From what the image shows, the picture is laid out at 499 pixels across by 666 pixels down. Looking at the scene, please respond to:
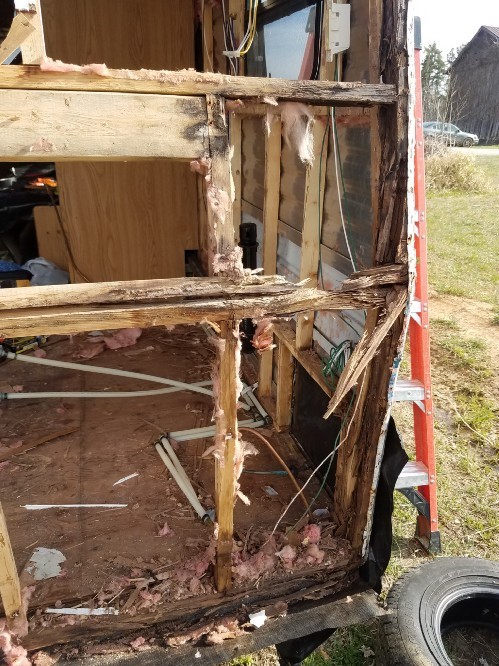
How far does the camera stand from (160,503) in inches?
112

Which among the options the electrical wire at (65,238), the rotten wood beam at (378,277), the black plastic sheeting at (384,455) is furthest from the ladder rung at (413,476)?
the electrical wire at (65,238)

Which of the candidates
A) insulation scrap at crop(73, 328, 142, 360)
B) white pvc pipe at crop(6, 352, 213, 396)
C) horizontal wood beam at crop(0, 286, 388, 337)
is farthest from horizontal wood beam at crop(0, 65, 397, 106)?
insulation scrap at crop(73, 328, 142, 360)

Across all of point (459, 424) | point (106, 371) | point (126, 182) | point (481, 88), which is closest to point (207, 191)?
point (106, 371)

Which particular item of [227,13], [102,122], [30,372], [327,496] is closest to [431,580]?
[327,496]

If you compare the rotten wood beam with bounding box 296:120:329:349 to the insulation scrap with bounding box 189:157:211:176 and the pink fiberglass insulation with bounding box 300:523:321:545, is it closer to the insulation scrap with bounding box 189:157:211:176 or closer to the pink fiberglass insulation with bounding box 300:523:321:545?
the insulation scrap with bounding box 189:157:211:176

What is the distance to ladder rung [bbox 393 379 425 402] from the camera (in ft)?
8.92

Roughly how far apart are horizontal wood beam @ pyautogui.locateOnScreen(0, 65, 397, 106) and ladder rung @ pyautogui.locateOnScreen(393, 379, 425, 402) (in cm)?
151

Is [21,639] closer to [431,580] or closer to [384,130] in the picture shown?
[431,580]

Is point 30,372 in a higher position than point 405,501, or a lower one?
higher

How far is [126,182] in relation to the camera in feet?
16.2

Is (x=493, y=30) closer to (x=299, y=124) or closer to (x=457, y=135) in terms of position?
(x=457, y=135)

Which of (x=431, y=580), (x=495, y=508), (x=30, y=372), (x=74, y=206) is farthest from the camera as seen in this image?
(x=74, y=206)

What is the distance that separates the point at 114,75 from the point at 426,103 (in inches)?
652

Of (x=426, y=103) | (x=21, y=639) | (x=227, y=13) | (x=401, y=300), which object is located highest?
(x=426, y=103)
